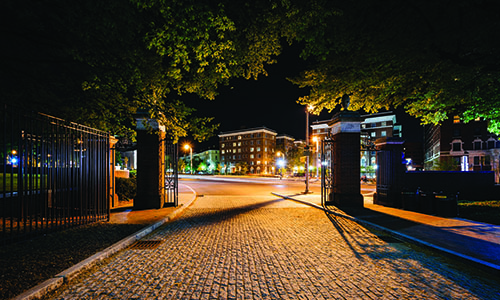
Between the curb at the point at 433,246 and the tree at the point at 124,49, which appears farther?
the tree at the point at 124,49

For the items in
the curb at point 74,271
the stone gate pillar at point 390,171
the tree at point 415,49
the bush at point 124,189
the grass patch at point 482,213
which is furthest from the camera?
the bush at point 124,189

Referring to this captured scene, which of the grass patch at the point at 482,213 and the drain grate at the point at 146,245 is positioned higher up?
the drain grate at the point at 146,245

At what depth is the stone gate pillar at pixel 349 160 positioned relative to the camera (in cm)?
1127

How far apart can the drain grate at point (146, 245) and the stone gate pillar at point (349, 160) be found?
342 inches

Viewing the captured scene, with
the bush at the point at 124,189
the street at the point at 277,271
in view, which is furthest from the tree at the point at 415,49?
the bush at the point at 124,189

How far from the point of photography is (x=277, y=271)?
169 inches

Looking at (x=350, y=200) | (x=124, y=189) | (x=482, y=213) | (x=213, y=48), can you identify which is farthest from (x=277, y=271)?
(x=124, y=189)

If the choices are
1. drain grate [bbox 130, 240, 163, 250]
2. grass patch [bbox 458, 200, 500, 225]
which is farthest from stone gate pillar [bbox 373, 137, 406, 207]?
drain grate [bbox 130, 240, 163, 250]

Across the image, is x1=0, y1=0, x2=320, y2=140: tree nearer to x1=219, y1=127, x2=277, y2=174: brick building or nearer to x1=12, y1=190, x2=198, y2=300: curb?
x1=12, y1=190, x2=198, y2=300: curb

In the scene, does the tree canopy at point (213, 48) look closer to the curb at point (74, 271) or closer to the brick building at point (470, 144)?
the curb at point (74, 271)

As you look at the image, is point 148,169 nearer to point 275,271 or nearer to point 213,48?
point 213,48

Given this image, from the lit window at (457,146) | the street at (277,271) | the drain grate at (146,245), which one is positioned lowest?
the drain grate at (146,245)

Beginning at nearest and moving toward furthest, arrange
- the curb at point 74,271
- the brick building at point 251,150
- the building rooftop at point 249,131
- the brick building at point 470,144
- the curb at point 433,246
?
the curb at point 74,271
the curb at point 433,246
the brick building at point 470,144
the building rooftop at point 249,131
the brick building at point 251,150

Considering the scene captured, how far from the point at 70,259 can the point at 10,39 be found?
7.42 m
